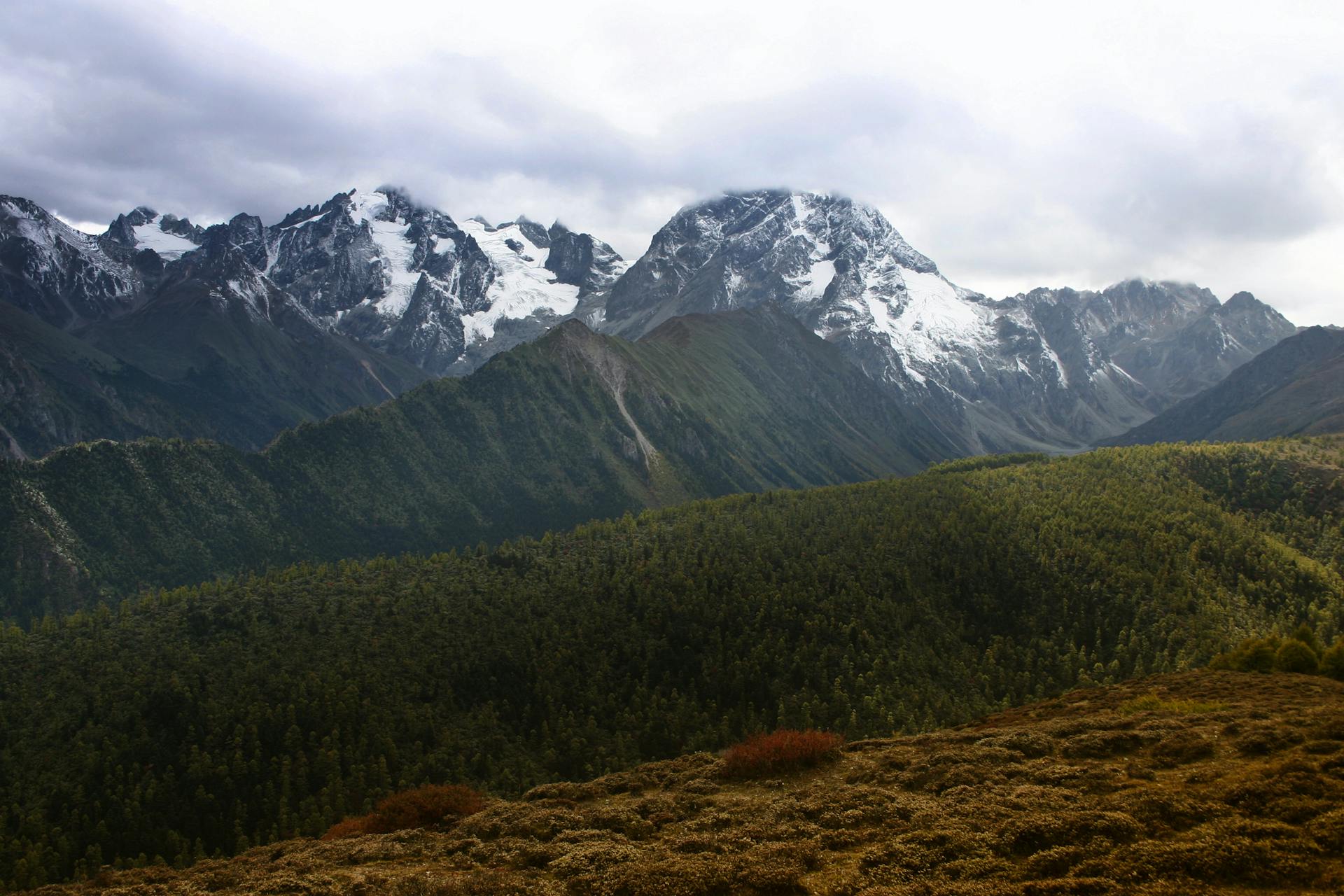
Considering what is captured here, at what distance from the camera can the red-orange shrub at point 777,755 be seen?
7225 cm

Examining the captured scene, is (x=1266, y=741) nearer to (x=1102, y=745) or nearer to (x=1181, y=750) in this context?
(x=1181, y=750)

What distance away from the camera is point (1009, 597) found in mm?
188625

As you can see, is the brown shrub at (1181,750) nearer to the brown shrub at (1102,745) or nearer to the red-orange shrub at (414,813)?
the brown shrub at (1102,745)

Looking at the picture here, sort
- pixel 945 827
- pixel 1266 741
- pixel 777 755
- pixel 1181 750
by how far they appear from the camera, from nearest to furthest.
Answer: pixel 945 827, pixel 1266 741, pixel 1181 750, pixel 777 755

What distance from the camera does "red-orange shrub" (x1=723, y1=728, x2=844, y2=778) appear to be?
72250mm

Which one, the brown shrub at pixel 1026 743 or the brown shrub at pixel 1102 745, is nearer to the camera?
the brown shrub at pixel 1102 745

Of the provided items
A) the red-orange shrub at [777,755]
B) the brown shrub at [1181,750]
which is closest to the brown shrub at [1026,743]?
the brown shrub at [1181,750]

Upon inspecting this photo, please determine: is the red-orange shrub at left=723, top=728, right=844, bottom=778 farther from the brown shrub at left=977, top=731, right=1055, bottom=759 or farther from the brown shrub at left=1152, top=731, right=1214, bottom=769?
the brown shrub at left=1152, top=731, right=1214, bottom=769

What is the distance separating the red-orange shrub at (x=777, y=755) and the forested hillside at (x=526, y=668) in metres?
64.3

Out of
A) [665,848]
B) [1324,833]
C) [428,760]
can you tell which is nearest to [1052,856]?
[1324,833]

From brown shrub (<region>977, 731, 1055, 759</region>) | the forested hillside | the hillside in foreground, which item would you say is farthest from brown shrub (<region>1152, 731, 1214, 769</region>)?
the forested hillside

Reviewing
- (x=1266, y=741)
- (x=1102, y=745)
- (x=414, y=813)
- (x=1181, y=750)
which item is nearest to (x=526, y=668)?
(x=414, y=813)

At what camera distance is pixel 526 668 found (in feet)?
542

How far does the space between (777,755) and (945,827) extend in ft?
84.1
